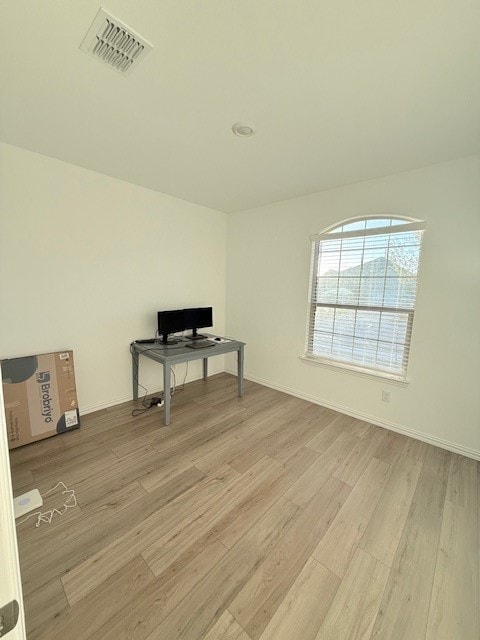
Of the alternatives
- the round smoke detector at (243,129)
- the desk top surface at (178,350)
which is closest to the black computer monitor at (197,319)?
the desk top surface at (178,350)

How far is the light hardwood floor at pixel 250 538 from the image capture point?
3.80 feet

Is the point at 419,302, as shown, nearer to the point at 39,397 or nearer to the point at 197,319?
the point at 197,319

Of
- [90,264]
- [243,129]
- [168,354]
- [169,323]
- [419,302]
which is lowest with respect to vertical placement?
[168,354]

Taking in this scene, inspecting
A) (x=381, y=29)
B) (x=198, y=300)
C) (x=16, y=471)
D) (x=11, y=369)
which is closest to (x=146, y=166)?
(x=198, y=300)

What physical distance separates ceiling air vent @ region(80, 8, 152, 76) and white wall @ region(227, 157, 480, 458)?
2.23 metres

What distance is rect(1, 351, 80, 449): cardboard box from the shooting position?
2.23 m

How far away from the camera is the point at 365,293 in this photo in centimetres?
280

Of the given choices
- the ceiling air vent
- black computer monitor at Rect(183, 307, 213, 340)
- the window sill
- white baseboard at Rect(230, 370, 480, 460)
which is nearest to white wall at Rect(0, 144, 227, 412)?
black computer monitor at Rect(183, 307, 213, 340)

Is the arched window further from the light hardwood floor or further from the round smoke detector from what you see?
the round smoke detector

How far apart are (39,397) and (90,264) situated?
1.34 m

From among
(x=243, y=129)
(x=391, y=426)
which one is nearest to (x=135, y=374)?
(x=243, y=129)

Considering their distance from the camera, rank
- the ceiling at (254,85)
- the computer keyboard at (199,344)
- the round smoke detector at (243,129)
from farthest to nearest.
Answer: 1. the computer keyboard at (199,344)
2. the round smoke detector at (243,129)
3. the ceiling at (254,85)

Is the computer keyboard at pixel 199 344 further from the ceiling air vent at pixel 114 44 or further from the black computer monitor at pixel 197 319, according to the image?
the ceiling air vent at pixel 114 44

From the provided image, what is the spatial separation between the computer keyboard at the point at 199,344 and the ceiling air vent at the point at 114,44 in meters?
2.31
